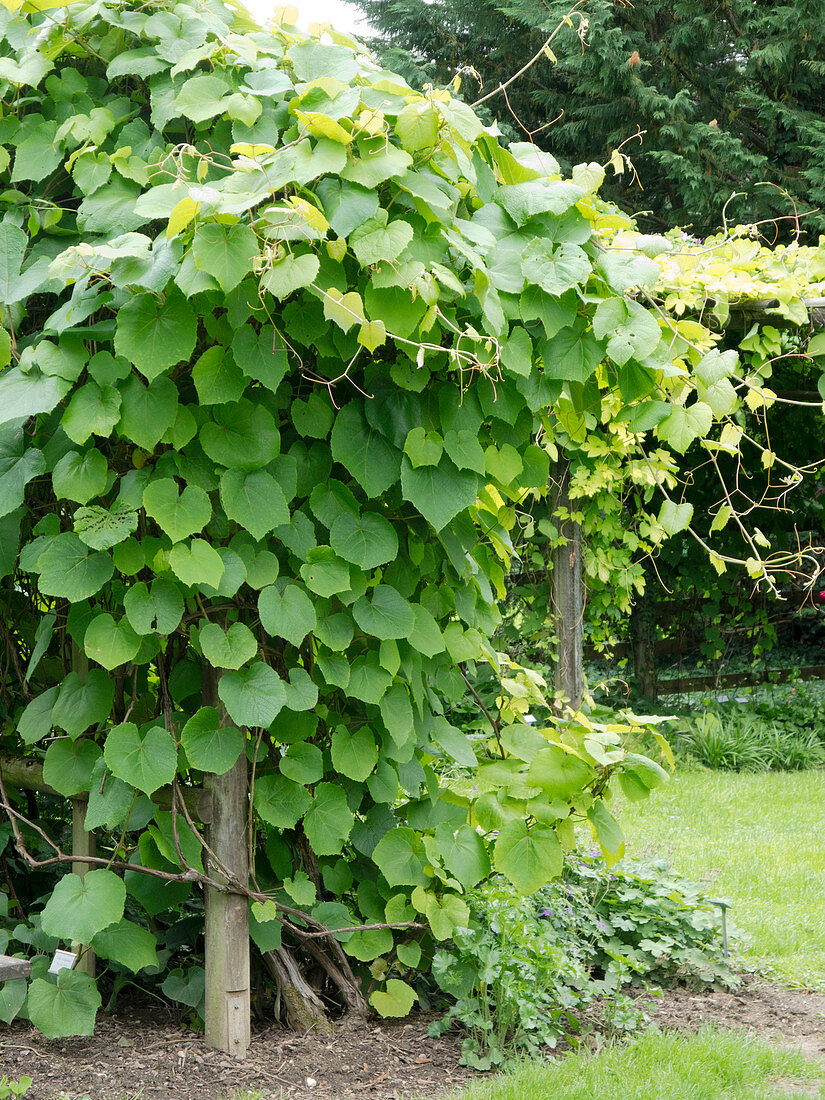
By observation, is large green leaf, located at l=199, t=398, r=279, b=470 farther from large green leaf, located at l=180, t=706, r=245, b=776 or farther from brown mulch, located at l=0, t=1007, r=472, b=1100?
brown mulch, located at l=0, t=1007, r=472, b=1100

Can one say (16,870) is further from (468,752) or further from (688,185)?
(688,185)

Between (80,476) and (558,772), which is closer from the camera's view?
(80,476)

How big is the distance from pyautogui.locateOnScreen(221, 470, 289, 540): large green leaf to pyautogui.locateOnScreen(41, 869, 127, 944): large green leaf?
76cm

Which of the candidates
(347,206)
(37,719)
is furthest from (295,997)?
(347,206)

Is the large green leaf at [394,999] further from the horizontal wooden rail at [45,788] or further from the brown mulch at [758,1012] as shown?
the brown mulch at [758,1012]

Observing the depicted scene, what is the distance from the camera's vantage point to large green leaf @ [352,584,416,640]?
207 cm

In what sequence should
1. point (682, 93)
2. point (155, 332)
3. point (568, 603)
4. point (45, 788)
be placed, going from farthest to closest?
point (682, 93)
point (568, 603)
point (45, 788)
point (155, 332)

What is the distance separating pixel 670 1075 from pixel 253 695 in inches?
49.5

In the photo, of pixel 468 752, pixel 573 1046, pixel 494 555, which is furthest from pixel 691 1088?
pixel 494 555

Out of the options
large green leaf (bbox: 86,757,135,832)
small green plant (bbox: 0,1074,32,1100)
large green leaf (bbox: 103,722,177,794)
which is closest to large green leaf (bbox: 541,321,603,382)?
large green leaf (bbox: 103,722,177,794)

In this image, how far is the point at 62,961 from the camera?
7.02 feet

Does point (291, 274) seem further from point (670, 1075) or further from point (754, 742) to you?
point (754, 742)

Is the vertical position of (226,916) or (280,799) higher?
(280,799)

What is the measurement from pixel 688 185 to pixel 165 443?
999 centimetres
